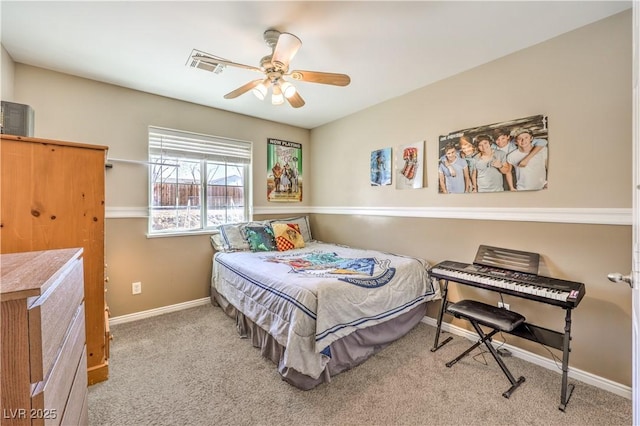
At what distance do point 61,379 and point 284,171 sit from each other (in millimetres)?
3352

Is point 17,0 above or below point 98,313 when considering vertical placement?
above

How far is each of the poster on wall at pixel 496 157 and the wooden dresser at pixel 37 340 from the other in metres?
2.73

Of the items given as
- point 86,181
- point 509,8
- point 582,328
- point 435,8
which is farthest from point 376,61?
point 582,328

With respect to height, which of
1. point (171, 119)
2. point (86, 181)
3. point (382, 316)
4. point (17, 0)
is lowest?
point (382, 316)

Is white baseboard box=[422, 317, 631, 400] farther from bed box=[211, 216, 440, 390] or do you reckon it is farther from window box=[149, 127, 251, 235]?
window box=[149, 127, 251, 235]

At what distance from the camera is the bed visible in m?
1.76

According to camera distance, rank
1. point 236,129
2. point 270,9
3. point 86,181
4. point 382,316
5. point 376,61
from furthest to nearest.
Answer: point 236,129
point 376,61
point 382,316
point 270,9
point 86,181

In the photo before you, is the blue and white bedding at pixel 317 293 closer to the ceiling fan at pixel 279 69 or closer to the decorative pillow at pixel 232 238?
the decorative pillow at pixel 232 238

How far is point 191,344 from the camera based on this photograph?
7.70 ft

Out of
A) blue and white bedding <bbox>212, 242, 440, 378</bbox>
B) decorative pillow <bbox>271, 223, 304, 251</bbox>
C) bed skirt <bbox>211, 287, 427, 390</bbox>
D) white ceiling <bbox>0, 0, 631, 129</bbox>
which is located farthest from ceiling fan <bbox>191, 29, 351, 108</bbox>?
bed skirt <bbox>211, 287, 427, 390</bbox>

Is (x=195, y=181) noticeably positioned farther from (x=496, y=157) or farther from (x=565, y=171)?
(x=565, y=171)

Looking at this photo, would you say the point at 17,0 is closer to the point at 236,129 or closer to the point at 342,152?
the point at 236,129

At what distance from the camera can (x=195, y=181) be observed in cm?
329

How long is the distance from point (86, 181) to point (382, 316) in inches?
85.6
